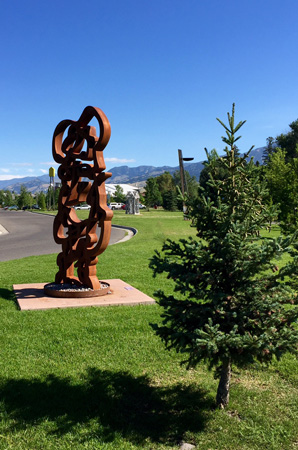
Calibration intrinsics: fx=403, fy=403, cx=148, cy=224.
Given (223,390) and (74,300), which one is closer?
(223,390)

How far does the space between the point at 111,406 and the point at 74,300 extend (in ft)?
12.9

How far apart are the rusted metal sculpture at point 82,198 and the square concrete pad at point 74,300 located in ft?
0.70

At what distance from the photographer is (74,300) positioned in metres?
7.78

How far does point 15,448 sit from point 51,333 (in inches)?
105

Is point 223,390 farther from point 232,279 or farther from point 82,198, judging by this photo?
point 82,198

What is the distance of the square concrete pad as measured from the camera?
7.40 m

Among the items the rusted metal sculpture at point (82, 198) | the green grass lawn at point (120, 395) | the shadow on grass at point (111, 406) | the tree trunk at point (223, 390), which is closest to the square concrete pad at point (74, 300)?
the rusted metal sculpture at point (82, 198)

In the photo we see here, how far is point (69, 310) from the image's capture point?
716 centimetres

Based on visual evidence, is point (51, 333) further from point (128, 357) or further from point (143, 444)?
point (143, 444)

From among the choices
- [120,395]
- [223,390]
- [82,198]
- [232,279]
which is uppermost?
[82,198]

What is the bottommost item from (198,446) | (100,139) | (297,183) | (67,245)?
(198,446)

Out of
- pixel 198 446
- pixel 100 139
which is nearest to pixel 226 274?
Answer: pixel 198 446

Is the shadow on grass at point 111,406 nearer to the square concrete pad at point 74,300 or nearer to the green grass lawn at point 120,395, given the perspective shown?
the green grass lawn at point 120,395

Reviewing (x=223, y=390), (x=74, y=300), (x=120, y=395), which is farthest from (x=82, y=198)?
(x=223, y=390)
